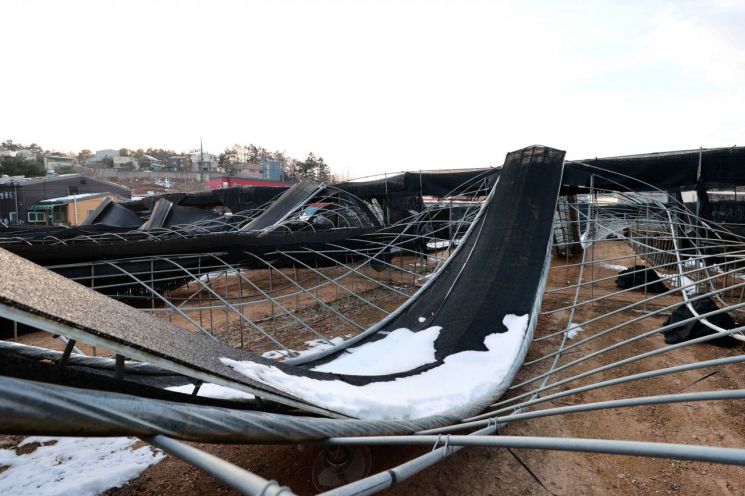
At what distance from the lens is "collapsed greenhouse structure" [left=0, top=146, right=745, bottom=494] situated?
119 centimetres

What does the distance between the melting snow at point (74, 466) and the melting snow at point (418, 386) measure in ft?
5.27

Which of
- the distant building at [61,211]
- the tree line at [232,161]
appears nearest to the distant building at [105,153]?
the tree line at [232,161]

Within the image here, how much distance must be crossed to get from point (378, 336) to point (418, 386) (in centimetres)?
131

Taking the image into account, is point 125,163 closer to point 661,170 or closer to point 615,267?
point 615,267

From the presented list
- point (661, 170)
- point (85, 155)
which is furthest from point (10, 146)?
point (661, 170)

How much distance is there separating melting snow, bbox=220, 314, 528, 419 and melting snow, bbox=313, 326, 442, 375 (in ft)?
0.35

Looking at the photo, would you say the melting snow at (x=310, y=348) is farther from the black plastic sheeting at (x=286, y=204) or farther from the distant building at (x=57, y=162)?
the distant building at (x=57, y=162)

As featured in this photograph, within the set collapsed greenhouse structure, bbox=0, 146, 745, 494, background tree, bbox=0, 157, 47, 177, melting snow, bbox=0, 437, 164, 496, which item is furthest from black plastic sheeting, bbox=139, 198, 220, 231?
background tree, bbox=0, 157, 47, 177

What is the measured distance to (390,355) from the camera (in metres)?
3.92

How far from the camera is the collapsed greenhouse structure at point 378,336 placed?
3.90 ft

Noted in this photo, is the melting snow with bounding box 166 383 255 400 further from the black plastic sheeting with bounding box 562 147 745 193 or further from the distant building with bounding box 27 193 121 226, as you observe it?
the distant building with bounding box 27 193 121 226

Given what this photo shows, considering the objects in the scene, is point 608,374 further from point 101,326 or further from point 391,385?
point 101,326

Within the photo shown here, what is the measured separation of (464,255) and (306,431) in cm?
454

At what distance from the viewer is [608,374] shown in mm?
4336
